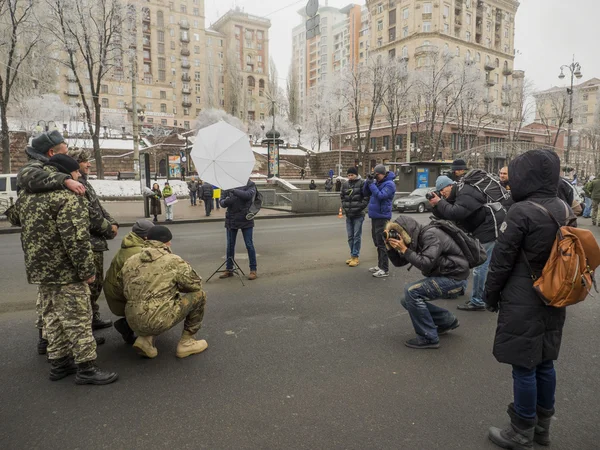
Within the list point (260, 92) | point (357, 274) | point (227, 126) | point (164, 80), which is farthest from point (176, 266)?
point (260, 92)

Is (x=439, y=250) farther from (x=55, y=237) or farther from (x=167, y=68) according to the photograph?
(x=167, y=68)

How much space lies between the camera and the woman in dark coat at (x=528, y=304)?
255cm

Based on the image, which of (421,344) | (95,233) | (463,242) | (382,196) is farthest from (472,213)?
(95,233)

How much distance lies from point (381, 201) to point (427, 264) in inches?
A: 140

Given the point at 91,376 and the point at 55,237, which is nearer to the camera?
the point at 55,237

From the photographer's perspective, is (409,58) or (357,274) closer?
(357,274)

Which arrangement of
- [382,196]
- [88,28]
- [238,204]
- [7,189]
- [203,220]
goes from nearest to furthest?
1. [238,204]
2. [382,196]
3. [7,189]
4. [203,220]
5. [88,28]

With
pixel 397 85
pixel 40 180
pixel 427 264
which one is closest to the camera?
pixel 40 180

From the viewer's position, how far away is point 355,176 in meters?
7.73

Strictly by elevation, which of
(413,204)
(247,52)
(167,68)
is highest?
(247,52)

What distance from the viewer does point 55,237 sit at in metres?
3.27

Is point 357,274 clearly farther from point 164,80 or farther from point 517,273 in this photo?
point 164,80

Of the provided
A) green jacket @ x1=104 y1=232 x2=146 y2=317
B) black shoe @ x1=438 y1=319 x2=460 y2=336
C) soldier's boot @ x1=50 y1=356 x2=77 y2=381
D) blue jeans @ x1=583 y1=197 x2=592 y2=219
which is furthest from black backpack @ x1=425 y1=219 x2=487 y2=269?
blue jeans @ x1=583 y1=197 x2=592 y2=219

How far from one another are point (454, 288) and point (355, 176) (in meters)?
4.04
